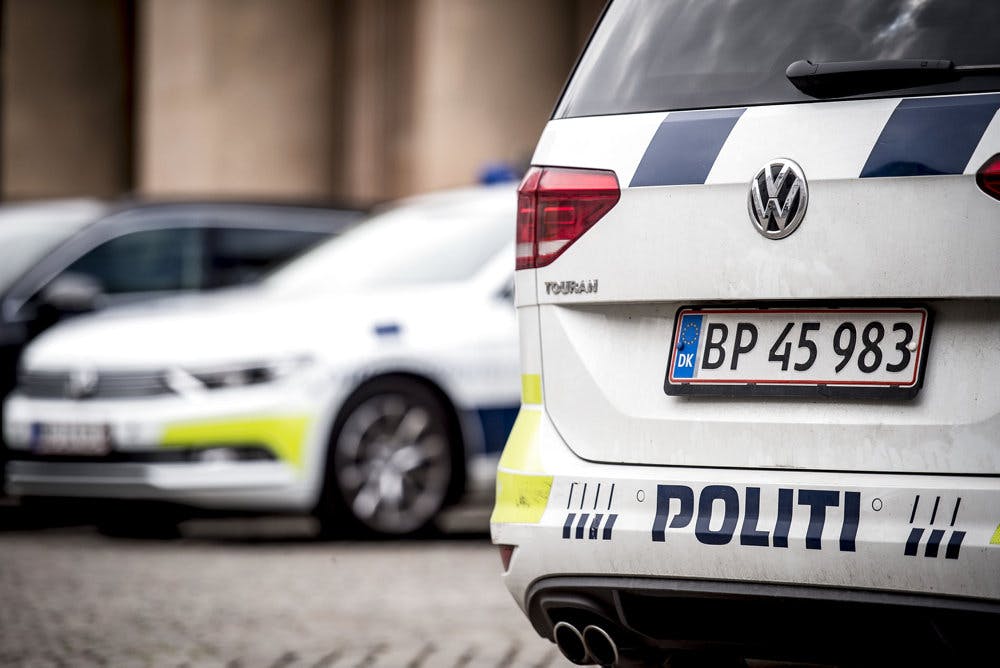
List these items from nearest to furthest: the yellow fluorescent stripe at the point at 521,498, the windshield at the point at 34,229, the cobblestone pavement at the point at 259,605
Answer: the yellow fluorescent stripe at the point at 521,498
the cobblestone pavement at the point at 259,605
the windshield at the point at 34,229

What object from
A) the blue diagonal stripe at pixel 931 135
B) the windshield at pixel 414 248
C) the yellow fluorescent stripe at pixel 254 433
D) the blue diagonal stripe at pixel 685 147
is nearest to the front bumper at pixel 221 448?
the yellow fluorescent stripe at pixel 254 433

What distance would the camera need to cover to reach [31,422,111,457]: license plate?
326 inches

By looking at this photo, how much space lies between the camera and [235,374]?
8.16 metres

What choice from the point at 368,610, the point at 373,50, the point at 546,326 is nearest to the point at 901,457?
the point at 546,326

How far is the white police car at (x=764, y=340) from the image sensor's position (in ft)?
11.0

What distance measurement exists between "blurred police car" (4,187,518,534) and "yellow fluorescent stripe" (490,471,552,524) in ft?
13.9

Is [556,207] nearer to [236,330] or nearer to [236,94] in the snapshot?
[236,330]

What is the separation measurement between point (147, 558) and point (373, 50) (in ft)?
47.2

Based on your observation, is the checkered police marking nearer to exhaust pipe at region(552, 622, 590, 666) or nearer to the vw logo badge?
exhaust pipe at region(552, 622, 590, 666)

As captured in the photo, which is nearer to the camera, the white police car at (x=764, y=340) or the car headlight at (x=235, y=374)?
the white police car at (x=764, y=340)

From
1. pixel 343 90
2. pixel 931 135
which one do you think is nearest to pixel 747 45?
pixel 931 135

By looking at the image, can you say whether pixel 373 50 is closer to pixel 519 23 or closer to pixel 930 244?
pixel 519 23

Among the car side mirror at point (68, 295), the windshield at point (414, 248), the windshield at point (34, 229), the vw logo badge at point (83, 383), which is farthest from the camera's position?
the windshield at point (34, 229)

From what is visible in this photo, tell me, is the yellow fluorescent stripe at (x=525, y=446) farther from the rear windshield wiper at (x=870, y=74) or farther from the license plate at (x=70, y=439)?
the license plate at (x=70, y=439)
